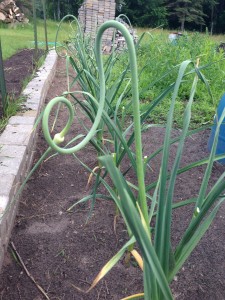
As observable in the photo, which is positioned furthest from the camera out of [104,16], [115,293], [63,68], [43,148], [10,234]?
[104,16]

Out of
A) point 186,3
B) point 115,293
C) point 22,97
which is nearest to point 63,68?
point 22,97

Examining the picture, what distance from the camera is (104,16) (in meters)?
8.50

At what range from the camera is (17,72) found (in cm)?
383

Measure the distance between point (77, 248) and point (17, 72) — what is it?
2.84 m

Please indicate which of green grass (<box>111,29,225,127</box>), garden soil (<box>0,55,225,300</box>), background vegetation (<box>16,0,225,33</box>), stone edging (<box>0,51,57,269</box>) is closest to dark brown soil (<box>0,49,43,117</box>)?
stone edging (<box>0,51,57,269</box>)

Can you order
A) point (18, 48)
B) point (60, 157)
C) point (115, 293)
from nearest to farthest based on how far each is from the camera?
point (115, 293) → point (60, 157) → point (18, 48)

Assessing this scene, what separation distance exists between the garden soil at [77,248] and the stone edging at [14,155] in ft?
0.31

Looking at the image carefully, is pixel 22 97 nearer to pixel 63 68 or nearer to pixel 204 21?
pixel 63 68

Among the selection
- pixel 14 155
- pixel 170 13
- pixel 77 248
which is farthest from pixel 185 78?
pixel 170 13

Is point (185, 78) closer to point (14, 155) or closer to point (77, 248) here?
point (14, 155)

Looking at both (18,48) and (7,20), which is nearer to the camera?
(18,48)

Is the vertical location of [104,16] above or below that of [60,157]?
above

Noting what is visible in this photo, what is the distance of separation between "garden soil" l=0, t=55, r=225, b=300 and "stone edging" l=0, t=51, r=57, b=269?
0.10 meters

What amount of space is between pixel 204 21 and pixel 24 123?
65.3ft
